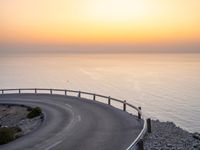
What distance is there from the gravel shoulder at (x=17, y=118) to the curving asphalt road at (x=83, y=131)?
130 centimetres

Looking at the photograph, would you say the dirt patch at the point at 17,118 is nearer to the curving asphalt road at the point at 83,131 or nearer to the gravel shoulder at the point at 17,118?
the gravel shoulder at the point at 17,118

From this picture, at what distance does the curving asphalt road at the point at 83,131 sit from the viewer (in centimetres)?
1482

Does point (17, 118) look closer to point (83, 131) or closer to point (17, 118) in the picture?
point (17, 118)

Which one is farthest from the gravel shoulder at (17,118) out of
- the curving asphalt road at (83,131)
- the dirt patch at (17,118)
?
the curving asphalt road at (83,131)

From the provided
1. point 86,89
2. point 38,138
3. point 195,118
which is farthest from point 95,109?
point 86,89

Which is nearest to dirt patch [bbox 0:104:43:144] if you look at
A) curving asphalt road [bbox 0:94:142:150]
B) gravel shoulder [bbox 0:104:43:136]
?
gravel shoulder [bbox 0:104:43:136]

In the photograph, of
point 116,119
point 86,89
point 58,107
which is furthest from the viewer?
point 86,89

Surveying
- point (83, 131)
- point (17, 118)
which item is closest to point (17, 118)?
point (17, 118)

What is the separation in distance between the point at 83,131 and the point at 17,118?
1246cm

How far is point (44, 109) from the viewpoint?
28500mm

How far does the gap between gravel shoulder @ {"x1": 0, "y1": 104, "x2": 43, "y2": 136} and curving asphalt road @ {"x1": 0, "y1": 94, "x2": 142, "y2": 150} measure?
130 cm

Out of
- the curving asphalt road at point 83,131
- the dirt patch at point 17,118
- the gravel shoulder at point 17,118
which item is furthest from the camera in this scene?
the gravel shoulder at point 17,118

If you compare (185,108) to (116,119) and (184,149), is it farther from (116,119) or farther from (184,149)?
(184,149)

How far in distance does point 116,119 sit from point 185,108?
146 feet
